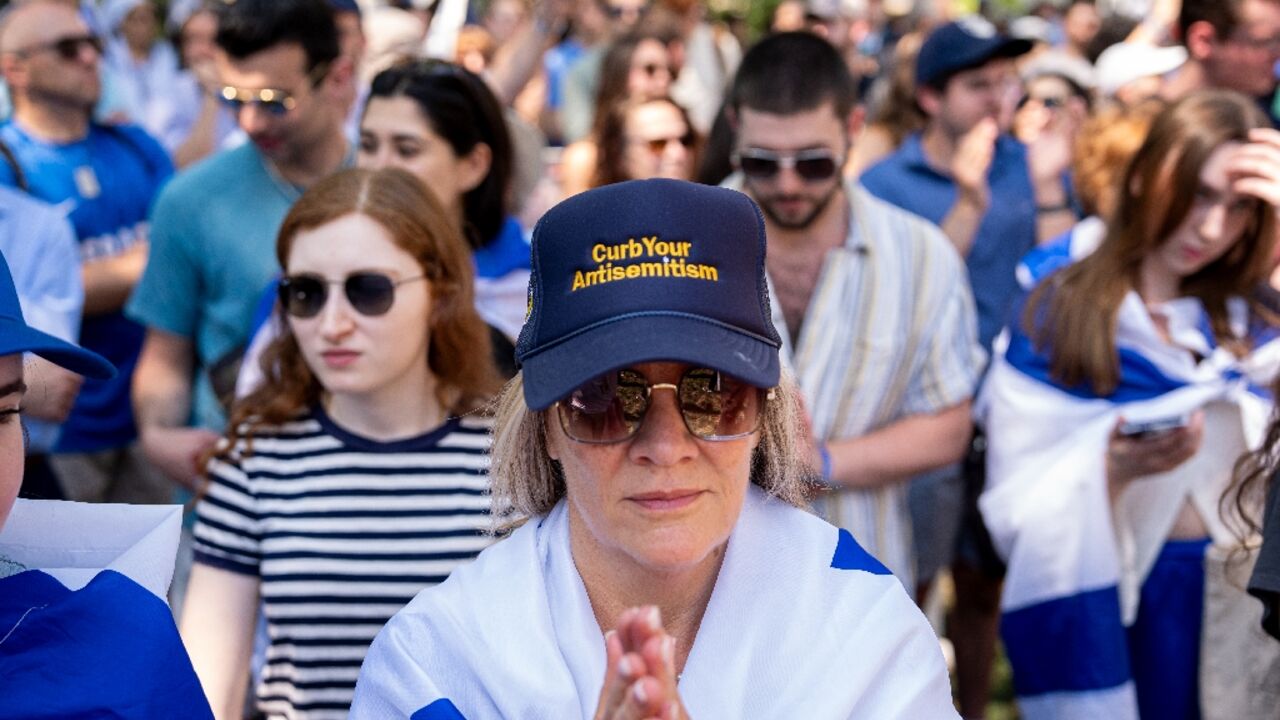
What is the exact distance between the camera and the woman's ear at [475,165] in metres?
4.49

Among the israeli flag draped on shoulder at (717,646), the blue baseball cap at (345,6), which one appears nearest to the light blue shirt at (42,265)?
the blue baseball cap at (345,6)

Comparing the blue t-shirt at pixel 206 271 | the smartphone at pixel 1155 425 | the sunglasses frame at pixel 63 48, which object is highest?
the sunglasses frame at pixel 63 48

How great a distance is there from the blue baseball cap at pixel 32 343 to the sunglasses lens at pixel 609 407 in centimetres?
67

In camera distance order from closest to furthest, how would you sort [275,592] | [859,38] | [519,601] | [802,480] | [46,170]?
[519,601] → [802,480] → [275,592] → [46,170] → [859,38]

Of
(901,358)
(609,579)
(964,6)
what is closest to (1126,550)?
(901,358)

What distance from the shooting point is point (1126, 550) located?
13.3 feet

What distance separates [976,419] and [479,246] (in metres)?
1.64

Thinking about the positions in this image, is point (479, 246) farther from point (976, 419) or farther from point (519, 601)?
point (519, 601)

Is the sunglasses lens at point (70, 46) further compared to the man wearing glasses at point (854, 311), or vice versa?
the sunglasses lens at point (70, 46)

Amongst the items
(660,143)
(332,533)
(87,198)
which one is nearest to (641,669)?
(332,533)

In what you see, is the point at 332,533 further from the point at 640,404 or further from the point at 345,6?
the point at 345,6

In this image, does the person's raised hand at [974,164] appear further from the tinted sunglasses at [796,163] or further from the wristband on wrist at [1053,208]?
the tinted sunglasses at [796,163]

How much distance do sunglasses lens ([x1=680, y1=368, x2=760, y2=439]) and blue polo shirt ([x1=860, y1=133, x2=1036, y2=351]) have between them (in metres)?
3.44

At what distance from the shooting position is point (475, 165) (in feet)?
14.8
